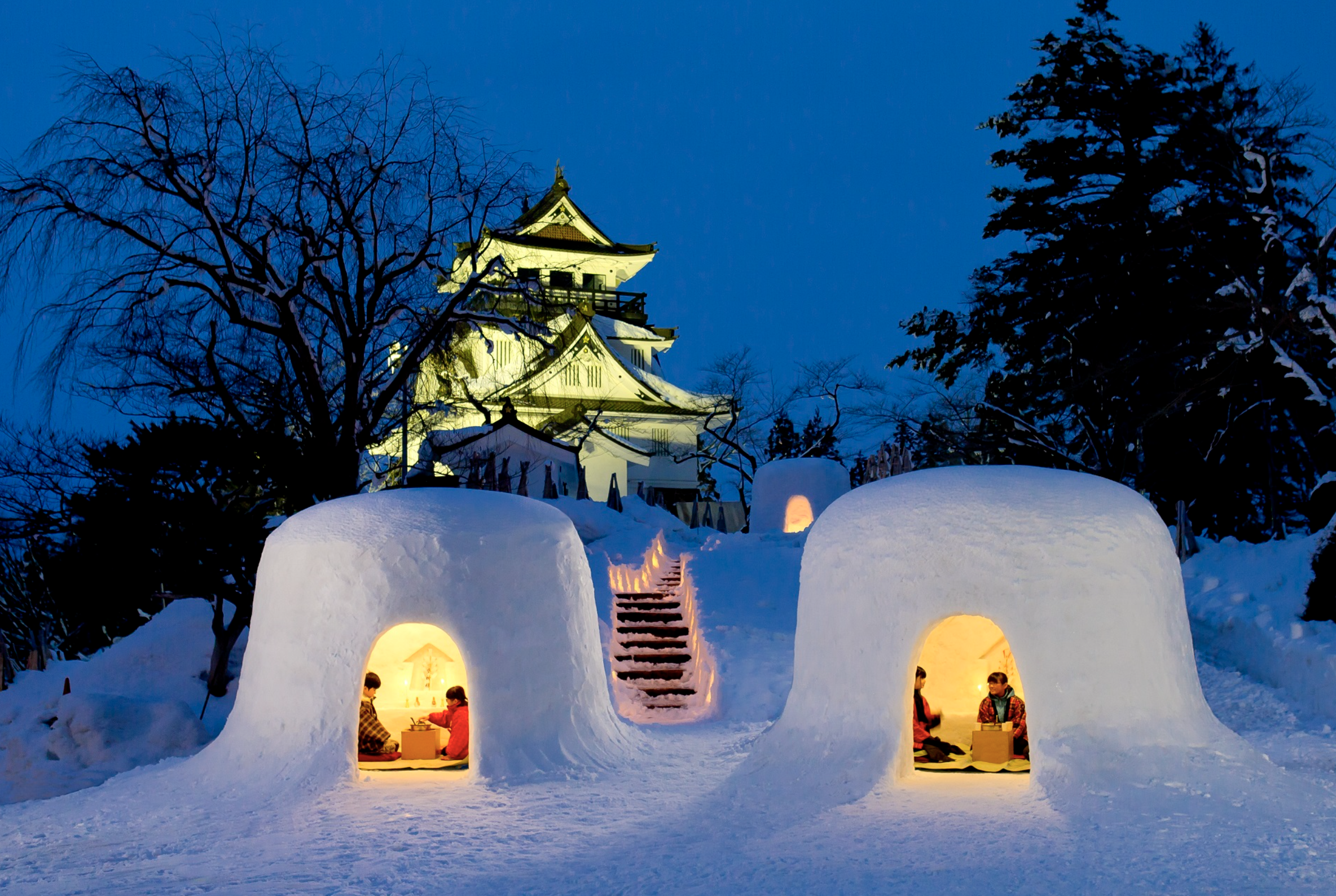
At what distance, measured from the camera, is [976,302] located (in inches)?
945

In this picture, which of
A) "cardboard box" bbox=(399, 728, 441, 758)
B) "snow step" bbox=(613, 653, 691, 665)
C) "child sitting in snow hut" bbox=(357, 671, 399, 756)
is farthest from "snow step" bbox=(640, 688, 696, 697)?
"child sitting in snow hut" bbox=(357, 671, 399, 756)

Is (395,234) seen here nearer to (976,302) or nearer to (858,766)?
(858,766)

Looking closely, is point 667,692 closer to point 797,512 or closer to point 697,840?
point 697,840

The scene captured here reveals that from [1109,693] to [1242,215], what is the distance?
12717 mm

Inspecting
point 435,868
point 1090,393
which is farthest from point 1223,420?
point 435,868

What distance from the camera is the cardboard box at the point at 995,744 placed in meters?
8.41

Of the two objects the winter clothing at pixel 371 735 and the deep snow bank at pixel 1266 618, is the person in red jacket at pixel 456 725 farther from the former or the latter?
the deep snow bank at pixel 1266 618

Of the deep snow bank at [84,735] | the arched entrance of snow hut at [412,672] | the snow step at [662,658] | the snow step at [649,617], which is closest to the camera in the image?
the arched entrance of snow hut at [412,672]

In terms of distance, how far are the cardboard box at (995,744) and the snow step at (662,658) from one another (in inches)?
275

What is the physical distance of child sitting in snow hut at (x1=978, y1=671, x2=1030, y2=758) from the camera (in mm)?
8609

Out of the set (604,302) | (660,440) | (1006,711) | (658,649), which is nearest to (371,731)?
(1006,711)

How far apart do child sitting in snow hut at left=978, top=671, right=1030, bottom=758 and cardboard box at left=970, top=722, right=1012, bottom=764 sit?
144mm

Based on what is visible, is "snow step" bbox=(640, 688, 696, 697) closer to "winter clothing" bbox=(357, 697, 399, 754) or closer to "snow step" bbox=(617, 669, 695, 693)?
"snow step" bbox=(617, 669, 695, 693)

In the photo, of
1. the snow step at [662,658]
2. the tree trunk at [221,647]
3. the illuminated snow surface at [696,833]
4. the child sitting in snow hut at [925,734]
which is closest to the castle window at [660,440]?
the snow step at [662,658]
